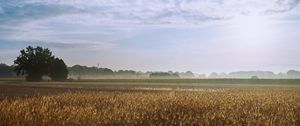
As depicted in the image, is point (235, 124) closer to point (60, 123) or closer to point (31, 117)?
point (60, 123)

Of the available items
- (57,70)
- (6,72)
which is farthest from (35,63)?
(6,72)

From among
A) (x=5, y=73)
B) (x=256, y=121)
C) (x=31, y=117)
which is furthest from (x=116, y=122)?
(x=5, y=73)

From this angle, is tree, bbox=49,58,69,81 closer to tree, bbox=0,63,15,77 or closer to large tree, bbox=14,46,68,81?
large tree, bbox=14,46,68,81

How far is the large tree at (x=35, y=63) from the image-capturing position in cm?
10575

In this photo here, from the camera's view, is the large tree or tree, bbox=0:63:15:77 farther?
tree, bbox=0:63:15:77

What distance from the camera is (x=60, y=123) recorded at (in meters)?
12.9

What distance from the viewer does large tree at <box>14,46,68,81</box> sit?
106 m

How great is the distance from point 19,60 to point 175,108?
315ft

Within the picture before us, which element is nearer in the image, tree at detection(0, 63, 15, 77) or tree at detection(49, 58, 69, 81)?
tree at detection(49, 58, 69, 81)

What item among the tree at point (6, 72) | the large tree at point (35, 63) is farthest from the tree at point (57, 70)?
the tree at point (6, 72)

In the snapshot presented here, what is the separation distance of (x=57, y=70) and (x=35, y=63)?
18.1ft

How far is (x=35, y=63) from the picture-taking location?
10600 cm

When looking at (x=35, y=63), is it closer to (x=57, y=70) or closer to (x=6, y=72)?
(x=57, y=70)

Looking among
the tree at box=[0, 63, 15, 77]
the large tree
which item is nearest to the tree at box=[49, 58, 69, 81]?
the large tree
